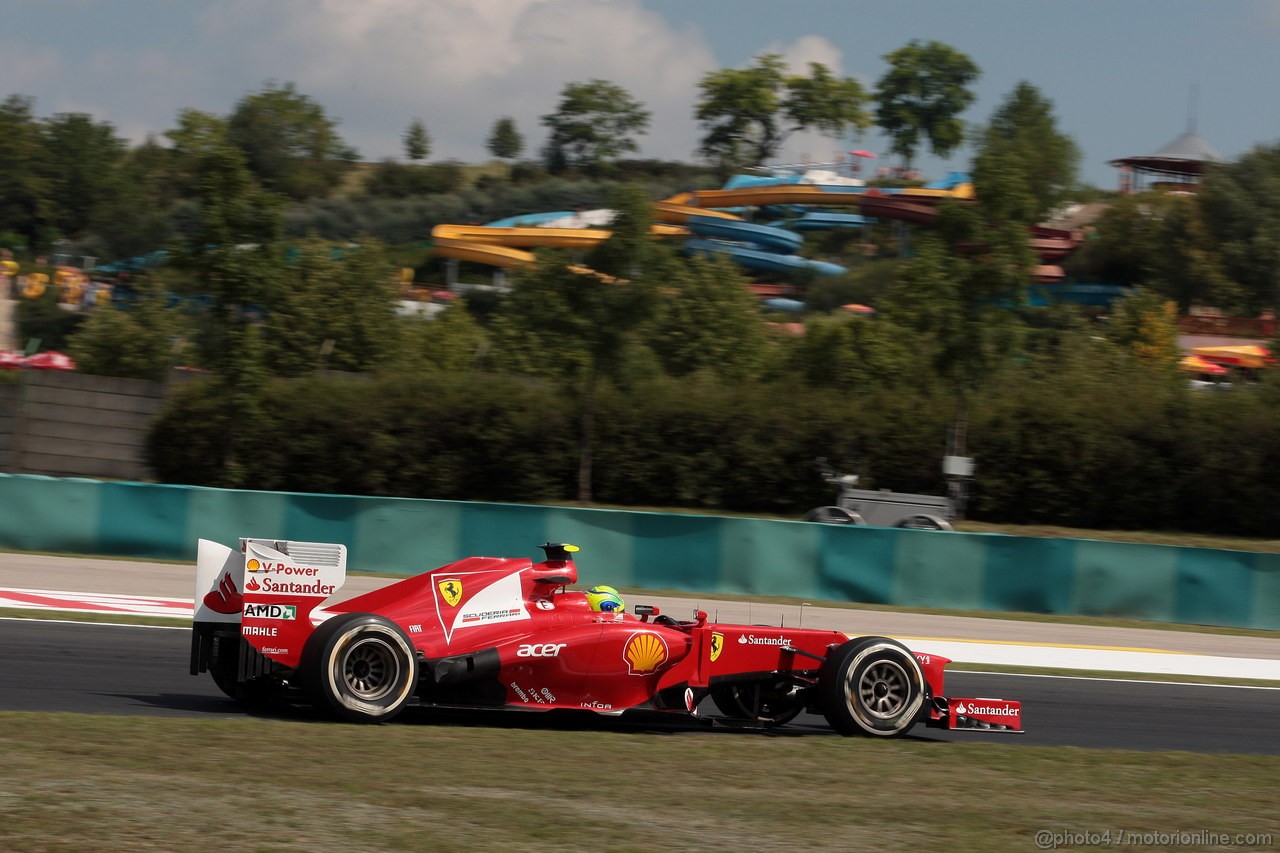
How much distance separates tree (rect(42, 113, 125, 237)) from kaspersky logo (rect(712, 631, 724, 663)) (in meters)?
110

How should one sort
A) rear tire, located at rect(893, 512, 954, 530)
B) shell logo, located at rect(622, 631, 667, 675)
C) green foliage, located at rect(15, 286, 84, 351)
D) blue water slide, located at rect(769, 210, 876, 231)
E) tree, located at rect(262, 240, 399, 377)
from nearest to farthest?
shell logo, located at rect(622, 631, 667, 675) < rear tire, located at rect(893, 512, 954, 530) < tree, located at rect(262, 240, 399, 377) < green foliage, located at rect(15, 286, 84, 351) < blue water slide, located at rect(769, 210, 876, 231)

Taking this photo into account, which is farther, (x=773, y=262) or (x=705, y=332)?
(x=773, y=262)

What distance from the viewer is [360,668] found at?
8.12m

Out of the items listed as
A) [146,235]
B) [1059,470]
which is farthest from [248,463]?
[146,235]

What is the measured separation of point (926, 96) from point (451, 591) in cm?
12364

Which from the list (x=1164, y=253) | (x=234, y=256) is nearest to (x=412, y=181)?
(x=1164, y=253)

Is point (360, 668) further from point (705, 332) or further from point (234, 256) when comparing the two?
point (705, 332)

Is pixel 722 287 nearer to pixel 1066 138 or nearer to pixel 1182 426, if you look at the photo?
pixel 1182 426

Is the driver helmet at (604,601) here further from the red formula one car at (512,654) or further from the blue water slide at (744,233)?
the blue water slide at (744,233)

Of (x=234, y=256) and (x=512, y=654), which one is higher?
(x=234, y=256)

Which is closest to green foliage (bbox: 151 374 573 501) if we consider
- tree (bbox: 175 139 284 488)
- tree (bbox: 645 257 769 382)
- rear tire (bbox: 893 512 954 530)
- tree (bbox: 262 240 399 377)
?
tree (bbox: 175 139 284 488)

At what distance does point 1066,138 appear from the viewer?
9488 cm

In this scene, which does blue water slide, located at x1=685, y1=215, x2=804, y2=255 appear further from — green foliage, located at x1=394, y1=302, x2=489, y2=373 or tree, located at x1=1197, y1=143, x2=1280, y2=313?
green foliage, located at x1=394, y1=302, x2=489, y2=373

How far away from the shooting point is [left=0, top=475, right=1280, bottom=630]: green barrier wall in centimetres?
1905
